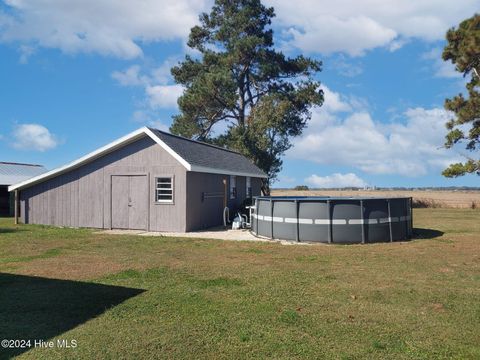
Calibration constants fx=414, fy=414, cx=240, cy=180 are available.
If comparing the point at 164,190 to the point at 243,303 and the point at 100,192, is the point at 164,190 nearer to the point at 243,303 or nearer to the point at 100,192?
the point at 100,192

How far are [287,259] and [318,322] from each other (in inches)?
193

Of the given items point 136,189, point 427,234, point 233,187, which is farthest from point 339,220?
point 233,187

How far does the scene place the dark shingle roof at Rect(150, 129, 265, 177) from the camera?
57.5 feet

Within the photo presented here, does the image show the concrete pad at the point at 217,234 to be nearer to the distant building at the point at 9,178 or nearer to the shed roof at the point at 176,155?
the shed roof at the point at 176,155

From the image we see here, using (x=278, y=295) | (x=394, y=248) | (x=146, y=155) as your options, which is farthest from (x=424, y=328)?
(x=146, y=155)

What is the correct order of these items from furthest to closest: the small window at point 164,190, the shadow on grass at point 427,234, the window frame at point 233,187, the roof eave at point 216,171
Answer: the window frame at point 233,187 < the small window at point 164,190 < the roof eave at point 216,171 < the shadow on grass at point 427,234

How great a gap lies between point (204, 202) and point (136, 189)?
2982mm

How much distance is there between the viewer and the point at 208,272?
28.7 ft

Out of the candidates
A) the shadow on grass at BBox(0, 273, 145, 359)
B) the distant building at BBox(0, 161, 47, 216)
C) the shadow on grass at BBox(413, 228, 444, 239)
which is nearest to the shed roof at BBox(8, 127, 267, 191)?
the distant building at BBox(0, 161, 47, 216)

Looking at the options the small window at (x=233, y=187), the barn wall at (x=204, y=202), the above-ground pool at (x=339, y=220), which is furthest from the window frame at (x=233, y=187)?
the above-ground pool at (x=339, y=220)

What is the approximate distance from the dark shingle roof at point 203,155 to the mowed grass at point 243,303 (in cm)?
659

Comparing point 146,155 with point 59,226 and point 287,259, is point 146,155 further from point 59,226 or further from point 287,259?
point 287,259

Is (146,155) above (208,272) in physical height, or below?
above

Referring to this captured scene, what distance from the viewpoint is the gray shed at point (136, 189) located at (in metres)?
17.0
